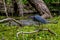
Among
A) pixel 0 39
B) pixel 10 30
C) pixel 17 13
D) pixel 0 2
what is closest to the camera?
pixel 0 39

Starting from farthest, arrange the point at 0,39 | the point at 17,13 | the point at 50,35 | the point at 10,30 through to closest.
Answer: the point at 17,13, the point at 10,30, the point at 50,35, the point at 0,39

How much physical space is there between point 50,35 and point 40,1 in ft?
11.0

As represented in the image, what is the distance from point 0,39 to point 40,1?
12.5 feet

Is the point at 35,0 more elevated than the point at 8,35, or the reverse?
the point at 35,0

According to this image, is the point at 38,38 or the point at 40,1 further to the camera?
the point at 40,1

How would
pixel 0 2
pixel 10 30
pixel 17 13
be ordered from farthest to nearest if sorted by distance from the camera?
pixel 0 2 < pixel 17 13 < pixel 10 30

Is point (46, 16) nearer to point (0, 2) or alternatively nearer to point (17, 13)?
point (17, 13)

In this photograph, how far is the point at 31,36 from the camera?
491 centimetres

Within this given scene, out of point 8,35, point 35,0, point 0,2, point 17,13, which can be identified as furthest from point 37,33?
point 0,2

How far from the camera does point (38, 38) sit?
4.84 meters

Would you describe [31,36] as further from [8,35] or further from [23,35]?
[8,35]

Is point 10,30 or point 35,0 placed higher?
point 35,0

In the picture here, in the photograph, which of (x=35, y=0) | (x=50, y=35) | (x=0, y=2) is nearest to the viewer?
(x=50, y=35)

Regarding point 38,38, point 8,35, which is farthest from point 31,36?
point 8,35
